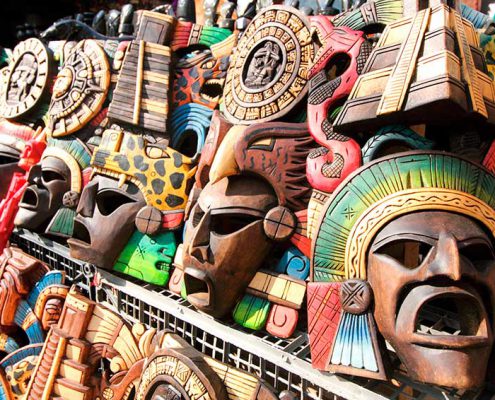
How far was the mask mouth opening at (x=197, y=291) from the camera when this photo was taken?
1515 mm

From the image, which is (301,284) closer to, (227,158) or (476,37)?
(227,158)

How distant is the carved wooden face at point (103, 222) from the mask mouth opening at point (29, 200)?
41cm

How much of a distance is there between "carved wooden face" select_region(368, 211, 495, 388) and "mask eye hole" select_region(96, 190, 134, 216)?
1.11 meters

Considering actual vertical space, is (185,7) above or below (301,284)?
above

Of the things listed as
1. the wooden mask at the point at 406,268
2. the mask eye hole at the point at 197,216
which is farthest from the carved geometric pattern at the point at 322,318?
the mask eye hole at the point at 197,216

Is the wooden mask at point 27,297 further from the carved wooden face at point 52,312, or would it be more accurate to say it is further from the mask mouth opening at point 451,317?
the mask mouth opening at point 451,317

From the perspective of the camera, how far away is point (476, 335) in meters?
1.06

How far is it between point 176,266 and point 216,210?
1.26 feet

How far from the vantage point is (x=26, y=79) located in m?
2.62

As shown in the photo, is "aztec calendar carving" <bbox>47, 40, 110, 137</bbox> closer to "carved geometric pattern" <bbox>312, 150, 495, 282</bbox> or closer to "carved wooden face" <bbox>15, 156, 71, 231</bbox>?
"carved wooden face" <bbox>15, 156, 71, 231</bbox>

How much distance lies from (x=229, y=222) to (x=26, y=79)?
1.66 meters

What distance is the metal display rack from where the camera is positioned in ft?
4.09

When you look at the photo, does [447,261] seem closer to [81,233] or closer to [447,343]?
[447,343]

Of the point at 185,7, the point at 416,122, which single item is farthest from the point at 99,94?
the point at 416,122
